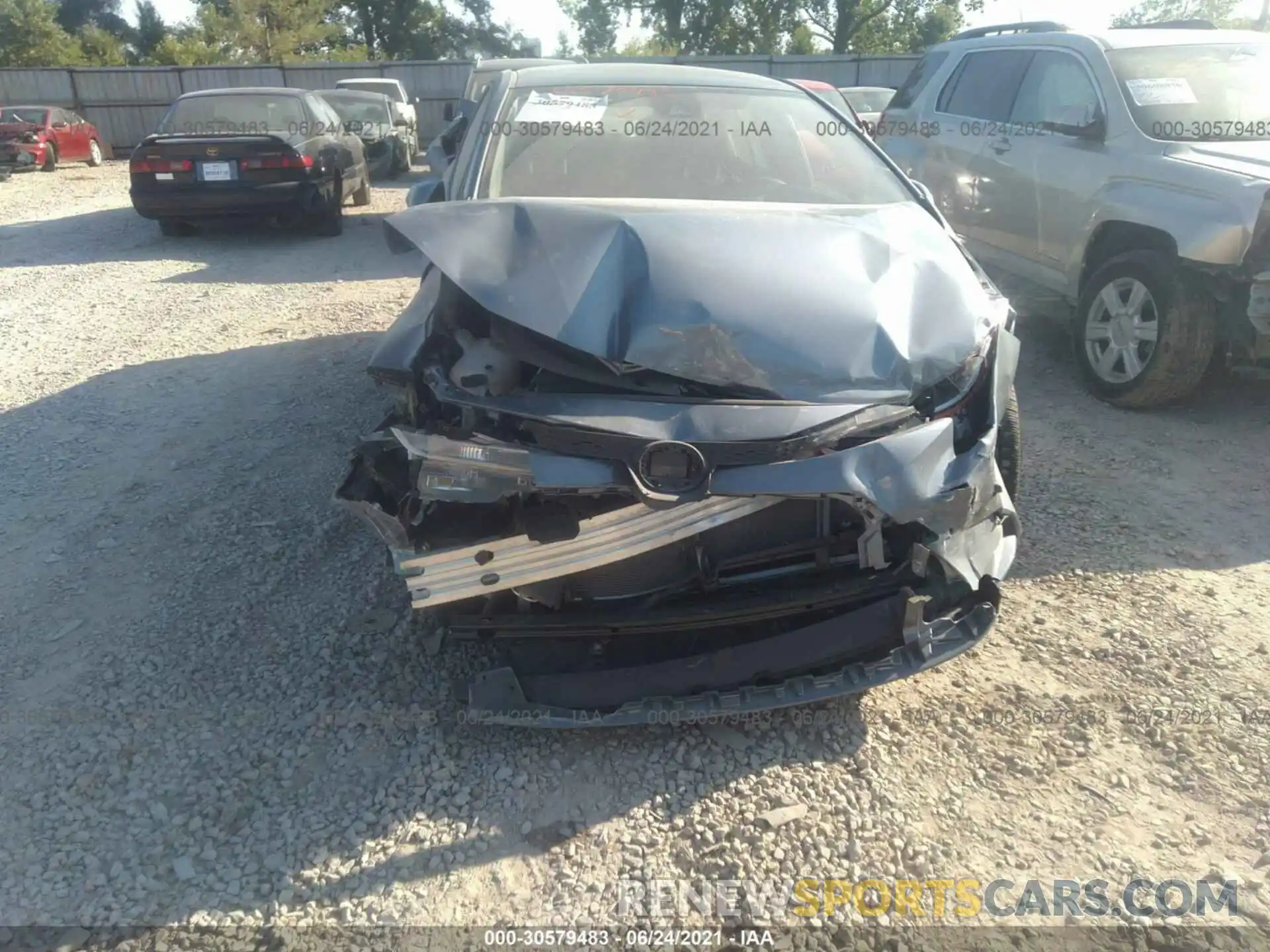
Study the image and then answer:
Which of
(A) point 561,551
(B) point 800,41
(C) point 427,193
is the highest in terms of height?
(B) point 800,41

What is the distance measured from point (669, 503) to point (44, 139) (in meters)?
19.2

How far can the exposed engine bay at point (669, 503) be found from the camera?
2369mm

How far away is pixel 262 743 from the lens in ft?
8.95

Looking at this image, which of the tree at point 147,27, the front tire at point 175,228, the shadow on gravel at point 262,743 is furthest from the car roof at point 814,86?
the tree at point 147,27

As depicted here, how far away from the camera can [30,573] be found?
3605 mm

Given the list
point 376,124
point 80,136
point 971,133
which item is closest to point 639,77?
point 971,133

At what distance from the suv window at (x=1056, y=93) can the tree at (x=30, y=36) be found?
122ft

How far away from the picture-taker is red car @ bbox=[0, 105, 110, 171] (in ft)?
54.4

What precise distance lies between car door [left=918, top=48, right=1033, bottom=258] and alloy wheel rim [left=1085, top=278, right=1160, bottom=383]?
4.15 feet

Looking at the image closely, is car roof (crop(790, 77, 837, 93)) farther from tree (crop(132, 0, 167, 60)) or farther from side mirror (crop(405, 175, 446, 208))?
tree (crop(132, 0, 167, 60))

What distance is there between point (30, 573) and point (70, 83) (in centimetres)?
2406

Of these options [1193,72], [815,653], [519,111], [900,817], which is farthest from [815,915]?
[1193,72]

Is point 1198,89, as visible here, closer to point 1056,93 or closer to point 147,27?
point 1056,93

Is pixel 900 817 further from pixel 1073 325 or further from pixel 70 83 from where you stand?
pixel 70 83
